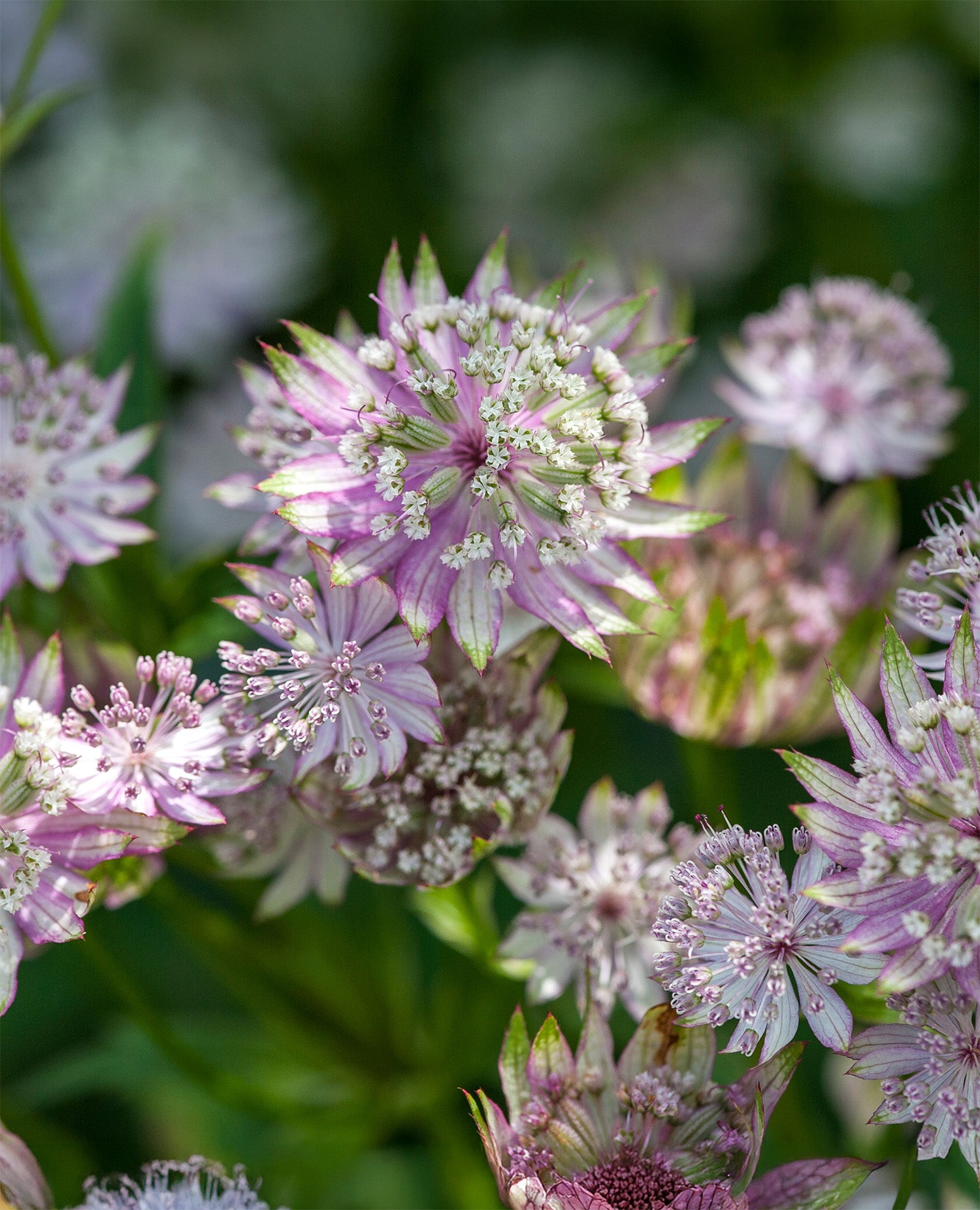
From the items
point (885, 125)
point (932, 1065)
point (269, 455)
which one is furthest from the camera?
point (885, 125)

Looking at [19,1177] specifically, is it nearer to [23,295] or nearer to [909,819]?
[909,819]

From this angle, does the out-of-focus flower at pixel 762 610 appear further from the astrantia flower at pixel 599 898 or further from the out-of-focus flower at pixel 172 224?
the out-of-focus flower at pixel 172 224

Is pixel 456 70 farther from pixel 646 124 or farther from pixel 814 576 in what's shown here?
pixel 814 576

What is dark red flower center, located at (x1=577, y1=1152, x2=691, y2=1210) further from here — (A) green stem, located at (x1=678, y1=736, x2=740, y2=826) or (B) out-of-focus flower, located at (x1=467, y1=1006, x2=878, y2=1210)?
(A) green stem, located at (x1=678, y1=736, x2=740, y2=826)

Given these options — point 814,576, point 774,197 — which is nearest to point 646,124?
point 774,197

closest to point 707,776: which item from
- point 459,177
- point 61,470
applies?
point 61,470

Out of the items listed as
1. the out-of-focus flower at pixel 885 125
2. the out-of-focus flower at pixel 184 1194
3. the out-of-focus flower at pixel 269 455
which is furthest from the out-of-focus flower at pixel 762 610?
the out-of-focus flower at pixel 885 125
